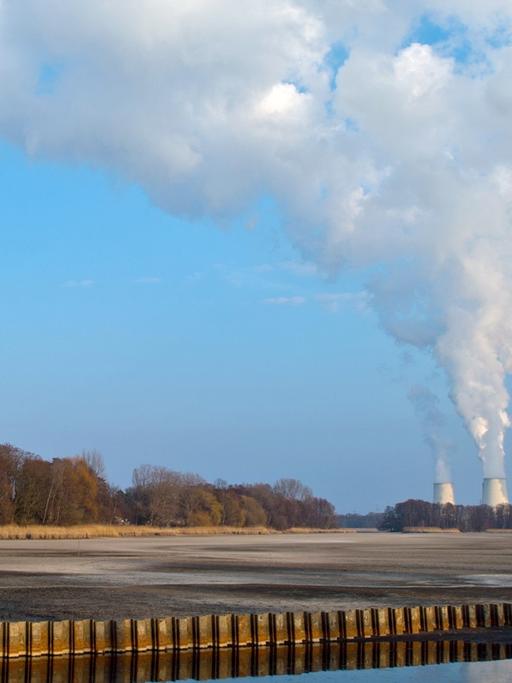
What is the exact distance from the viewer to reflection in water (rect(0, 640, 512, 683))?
20.8 metres

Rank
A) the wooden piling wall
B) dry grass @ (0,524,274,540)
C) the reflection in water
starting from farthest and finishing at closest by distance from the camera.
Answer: dry grass @ (0,524,274,540), the wooden piling wall, the reflection in water

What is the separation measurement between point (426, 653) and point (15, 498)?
116305mm

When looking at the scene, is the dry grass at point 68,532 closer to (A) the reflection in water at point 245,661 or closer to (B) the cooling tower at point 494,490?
(B) the cooling tower at point 494,490

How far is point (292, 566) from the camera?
5388 cm

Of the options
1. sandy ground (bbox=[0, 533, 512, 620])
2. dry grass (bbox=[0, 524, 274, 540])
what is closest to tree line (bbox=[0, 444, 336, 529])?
dry grass (bbox=[0, 524, 274, 540])

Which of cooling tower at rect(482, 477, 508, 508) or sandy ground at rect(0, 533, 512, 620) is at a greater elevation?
cooling tower at rect(482, 477, 508, 508)

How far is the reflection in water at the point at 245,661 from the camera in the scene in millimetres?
20750

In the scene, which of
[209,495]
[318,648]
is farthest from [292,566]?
[209,495]

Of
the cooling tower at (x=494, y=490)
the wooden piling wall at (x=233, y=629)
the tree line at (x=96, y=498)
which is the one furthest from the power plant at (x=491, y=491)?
the wooden piling wall at (x=233, y=629)

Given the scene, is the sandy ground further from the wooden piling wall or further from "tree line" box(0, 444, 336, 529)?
"tree line" box(0, 444, 336, 529)

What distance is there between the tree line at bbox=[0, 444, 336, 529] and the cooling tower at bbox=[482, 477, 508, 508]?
161 ft

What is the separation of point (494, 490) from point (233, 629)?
147m

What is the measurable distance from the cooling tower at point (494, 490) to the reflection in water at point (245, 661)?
144 meters

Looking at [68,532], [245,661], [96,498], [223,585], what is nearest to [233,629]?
[245,661]
